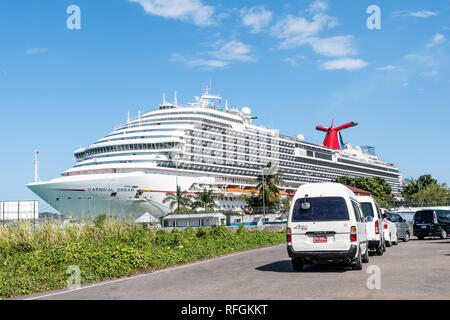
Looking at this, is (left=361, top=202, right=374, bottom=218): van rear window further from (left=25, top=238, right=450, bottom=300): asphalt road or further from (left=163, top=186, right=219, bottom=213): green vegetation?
(left=163, top=186, right=219, bottom=213): green vegetation

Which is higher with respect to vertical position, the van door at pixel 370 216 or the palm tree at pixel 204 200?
the palm tree at pixel 204 200

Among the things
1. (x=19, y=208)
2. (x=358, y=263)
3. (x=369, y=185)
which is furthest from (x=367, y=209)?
(x=369, y=185)

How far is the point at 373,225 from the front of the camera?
16.1 meters

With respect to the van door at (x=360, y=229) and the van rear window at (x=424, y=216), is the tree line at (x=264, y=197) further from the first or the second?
the van door at (x=360, y=229)

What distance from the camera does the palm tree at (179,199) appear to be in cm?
5666

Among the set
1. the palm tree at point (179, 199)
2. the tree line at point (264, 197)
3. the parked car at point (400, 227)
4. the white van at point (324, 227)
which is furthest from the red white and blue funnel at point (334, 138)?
the white van at point (324, 227)

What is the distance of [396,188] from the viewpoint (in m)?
129

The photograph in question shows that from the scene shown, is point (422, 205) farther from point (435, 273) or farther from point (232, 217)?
point (435, 273)

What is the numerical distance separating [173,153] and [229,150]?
14.6 meters

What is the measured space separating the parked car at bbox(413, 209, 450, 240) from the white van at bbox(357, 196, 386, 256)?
409 inches

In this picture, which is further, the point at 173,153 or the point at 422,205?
the point at 422,205

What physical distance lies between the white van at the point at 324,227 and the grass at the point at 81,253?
4.35 meters

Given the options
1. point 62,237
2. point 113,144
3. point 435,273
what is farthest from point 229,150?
point 435,273
